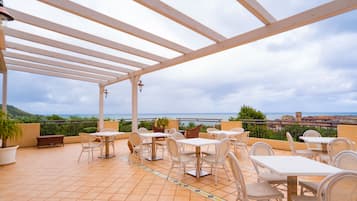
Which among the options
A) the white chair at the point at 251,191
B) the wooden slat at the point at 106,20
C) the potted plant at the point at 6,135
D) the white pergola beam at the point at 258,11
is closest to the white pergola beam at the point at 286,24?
the white pergola beam at the point at 258,11

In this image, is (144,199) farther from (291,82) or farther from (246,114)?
(291,82)

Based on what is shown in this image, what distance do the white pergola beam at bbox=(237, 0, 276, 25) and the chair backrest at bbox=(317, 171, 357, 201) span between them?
7.19 ft

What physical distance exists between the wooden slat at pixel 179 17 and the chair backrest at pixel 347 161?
2633 mm

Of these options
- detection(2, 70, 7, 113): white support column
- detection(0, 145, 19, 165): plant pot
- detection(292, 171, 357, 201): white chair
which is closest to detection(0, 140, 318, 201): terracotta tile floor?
detection(0, 145, 19, 165): plant pot

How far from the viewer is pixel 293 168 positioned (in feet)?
6.02

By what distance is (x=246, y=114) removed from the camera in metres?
8.27

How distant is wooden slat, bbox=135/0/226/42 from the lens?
2715 millimetres

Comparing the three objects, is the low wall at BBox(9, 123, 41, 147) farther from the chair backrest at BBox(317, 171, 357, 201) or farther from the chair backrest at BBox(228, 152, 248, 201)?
the chair backrest at BBox(317, 171, 357, 201)

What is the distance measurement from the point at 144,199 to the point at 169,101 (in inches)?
610

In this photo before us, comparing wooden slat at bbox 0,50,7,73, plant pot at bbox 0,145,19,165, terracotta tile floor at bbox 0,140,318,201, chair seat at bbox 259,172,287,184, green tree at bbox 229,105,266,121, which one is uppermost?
wooden slat at bbox 0,50,7,73

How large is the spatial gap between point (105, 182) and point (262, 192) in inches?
102

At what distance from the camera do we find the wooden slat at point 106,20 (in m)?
2.78

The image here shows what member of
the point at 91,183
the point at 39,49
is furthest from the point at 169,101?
the point at 91,183

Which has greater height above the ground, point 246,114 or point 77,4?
point 77,4
